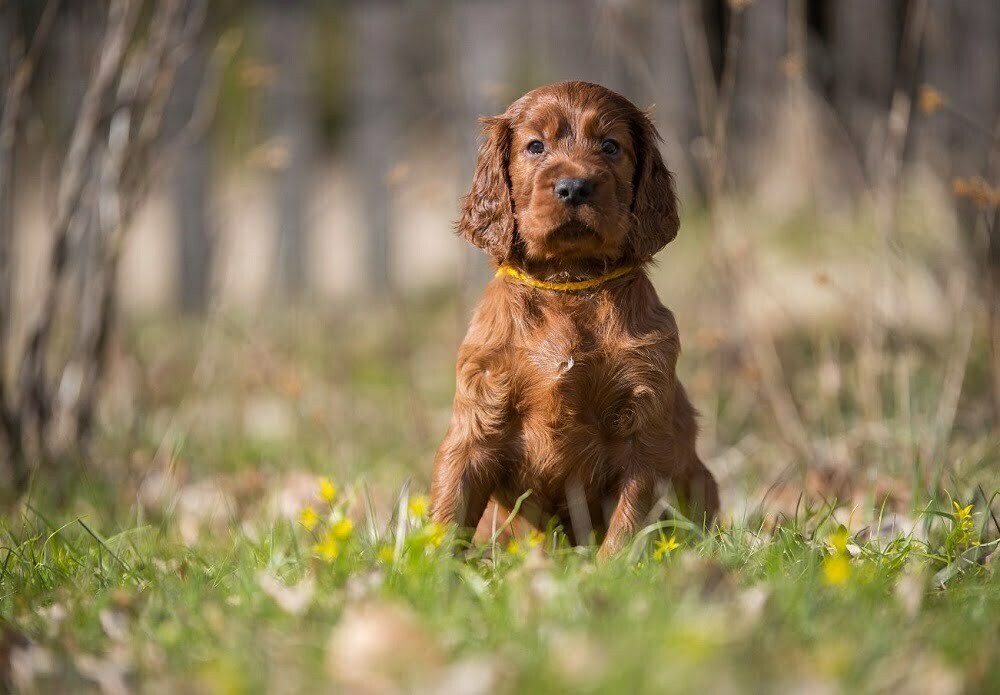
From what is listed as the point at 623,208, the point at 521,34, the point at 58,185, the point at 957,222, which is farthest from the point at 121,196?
the point at 521,34

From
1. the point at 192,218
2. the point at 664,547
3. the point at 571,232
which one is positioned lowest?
the point at 664,547

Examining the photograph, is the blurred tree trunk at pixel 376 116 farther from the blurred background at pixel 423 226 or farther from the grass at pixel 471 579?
the grass at pixel 471 579

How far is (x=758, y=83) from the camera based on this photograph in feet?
21.5

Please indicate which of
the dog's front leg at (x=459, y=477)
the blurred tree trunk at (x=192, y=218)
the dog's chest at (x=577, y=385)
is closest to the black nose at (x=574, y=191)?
the dog's chest at (x=577, y=385)

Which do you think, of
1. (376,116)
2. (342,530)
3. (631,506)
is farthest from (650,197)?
(376,116)

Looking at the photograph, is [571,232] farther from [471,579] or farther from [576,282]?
[471,579]

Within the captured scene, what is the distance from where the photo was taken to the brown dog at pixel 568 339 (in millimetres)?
2469

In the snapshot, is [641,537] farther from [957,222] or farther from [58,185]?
[957,222]

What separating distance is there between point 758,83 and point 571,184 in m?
4.59

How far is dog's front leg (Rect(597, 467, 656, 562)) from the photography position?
246 cm

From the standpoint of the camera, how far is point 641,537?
2.38 metres

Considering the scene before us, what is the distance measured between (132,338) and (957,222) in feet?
12.6

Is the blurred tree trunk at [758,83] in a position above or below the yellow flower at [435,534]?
above

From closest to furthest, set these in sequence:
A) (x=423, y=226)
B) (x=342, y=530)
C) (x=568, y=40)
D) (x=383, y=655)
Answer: (x=383, y=655), (x=342, y=530), (x=568, y=40), (x=423, y=226)
